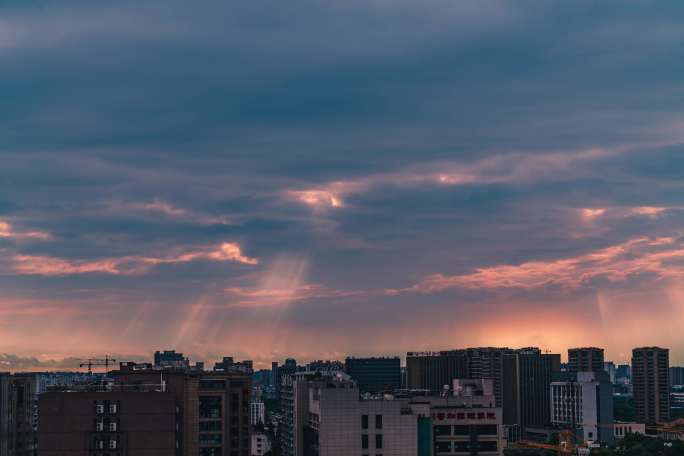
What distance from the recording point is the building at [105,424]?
372 feet

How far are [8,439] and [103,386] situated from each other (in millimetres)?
27980

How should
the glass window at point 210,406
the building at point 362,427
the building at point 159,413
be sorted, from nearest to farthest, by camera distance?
the building at point 159,413 < the building at point 362,427 < the glass window at point 210,406

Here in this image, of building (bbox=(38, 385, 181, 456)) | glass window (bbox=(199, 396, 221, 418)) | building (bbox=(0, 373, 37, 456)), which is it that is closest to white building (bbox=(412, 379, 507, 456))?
glass window (bbox=(199, 396, 221, 418))

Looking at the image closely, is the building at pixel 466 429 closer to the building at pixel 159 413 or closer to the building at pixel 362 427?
the building at pixel 362 427

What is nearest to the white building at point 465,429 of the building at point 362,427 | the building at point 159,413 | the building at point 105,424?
the building at point 362,427

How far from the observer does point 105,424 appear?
4491 inches

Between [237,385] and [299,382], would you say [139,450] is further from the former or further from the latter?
[299,382]

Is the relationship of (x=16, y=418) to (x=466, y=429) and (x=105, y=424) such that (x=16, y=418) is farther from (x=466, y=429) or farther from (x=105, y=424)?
(x=466, y=429)

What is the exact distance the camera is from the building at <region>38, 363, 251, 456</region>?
113500 mm

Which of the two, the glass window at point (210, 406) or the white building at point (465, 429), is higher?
the glass window at point (210, 406)

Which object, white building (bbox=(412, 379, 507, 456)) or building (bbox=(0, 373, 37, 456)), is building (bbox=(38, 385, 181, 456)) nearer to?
building (bbox=(0, 373, 37, 456))

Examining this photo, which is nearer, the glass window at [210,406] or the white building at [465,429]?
the glass window at [210,406]

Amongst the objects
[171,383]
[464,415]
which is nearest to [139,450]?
[171,383]

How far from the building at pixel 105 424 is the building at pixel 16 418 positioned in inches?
1397
